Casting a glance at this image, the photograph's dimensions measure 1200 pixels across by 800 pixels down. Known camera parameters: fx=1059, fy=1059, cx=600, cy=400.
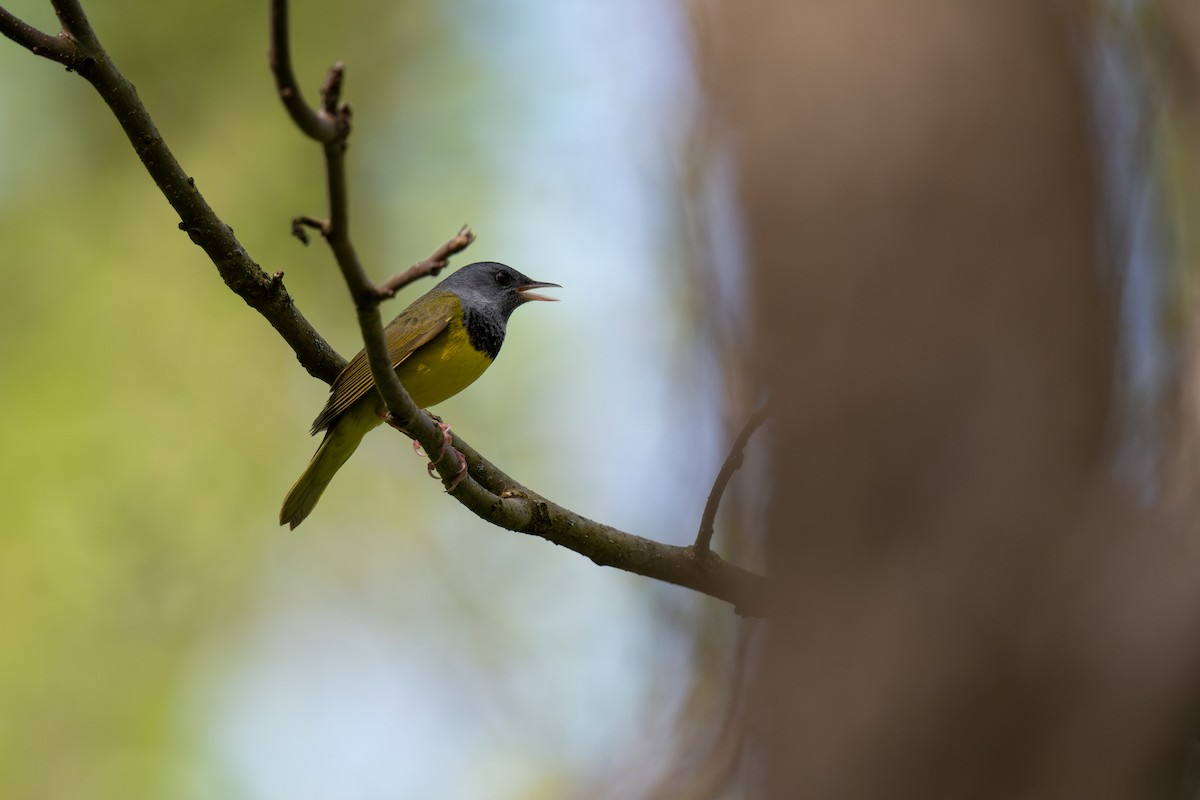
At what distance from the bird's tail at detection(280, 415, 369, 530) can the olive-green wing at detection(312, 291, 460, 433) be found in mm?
152

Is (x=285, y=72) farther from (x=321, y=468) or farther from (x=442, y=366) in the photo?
(x=321, y=468)

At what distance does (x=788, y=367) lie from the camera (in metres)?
1.81

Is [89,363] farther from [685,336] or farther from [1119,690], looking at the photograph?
[1119,690]

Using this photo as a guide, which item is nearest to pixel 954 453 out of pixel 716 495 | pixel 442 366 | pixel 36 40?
pixel 716 495

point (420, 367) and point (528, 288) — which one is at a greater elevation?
point (528, 288)

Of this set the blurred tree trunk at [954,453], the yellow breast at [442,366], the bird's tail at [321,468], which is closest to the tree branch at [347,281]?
the blurred tree trunk at [954,453]

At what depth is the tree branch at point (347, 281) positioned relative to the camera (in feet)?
8.00

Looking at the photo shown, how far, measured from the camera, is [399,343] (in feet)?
21.6

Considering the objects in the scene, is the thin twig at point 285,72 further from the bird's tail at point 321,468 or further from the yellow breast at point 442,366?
the yellow breast at point 442,366

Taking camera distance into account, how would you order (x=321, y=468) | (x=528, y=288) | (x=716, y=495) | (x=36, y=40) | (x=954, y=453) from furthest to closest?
1. (x=528, y=288)
2. (x=321, y=468)
3. (x=716, y=495)
4. (x=36, y=40)
5. (x=954, y=453)

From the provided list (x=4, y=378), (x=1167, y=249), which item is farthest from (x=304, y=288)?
(x=1167, y=249)

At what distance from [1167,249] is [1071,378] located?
6.65ft

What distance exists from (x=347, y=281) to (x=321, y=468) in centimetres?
384

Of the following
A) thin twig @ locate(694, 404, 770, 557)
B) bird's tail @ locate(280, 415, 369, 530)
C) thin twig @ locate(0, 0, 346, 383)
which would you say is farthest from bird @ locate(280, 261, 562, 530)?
thin twig @ locate(694, 404, 770, 557)
